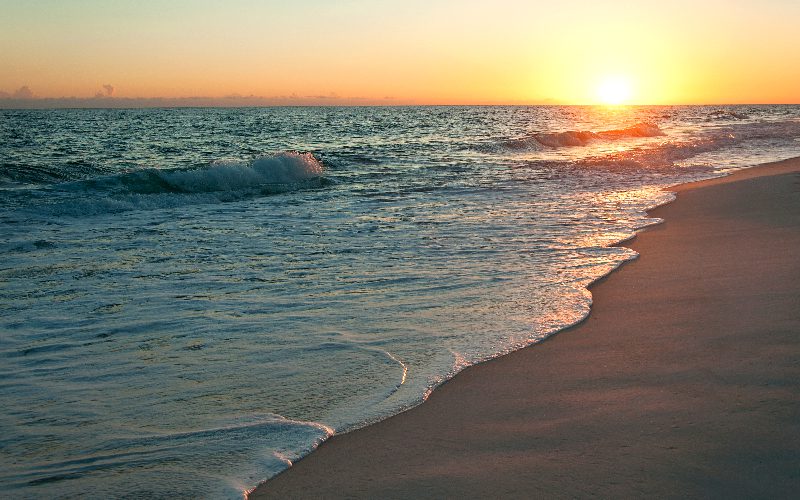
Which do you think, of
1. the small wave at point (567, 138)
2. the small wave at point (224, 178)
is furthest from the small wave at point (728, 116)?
the small wave at point (224, 178)

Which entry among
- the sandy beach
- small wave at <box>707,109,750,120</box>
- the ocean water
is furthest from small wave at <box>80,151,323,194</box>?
small wave at <box>707,109,750,120</box>

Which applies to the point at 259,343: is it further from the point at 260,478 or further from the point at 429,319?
Result: the point at 260,478

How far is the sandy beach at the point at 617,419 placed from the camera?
2705mm

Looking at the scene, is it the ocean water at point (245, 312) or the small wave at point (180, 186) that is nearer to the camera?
the ocean water at point (245, 312)

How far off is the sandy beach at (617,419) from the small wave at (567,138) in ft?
85.7

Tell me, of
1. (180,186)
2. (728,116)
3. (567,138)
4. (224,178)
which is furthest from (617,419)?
(728,116)

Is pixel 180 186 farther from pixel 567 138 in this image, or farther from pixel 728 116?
pixel 728 116

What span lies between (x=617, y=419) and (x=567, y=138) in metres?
33.4

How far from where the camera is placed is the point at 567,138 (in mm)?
35062

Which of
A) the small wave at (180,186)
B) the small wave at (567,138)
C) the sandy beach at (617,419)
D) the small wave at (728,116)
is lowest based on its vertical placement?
the sandy beach at (617,419)

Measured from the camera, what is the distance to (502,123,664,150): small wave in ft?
104

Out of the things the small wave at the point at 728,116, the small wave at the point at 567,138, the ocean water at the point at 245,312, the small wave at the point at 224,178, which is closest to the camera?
the ocean water at the point at 245,312

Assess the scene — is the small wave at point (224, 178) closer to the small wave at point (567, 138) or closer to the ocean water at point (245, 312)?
the ocean water at point (245, 312)

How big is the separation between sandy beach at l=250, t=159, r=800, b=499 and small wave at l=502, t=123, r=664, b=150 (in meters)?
26.1
